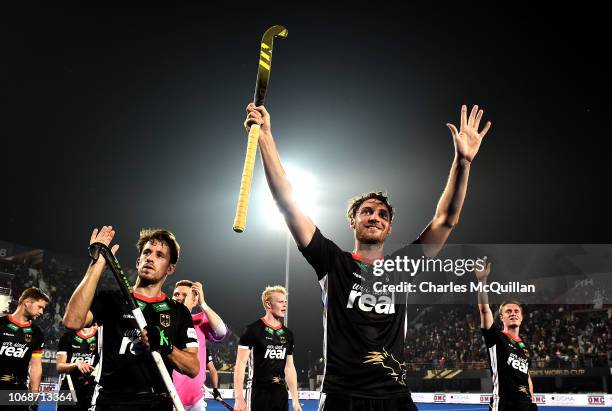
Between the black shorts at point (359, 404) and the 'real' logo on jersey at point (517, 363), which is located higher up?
the 'real' logo on jersey at point (517, 363)

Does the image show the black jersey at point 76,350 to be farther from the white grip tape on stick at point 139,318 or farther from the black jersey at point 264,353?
the white grip tape on stick at point 139,318

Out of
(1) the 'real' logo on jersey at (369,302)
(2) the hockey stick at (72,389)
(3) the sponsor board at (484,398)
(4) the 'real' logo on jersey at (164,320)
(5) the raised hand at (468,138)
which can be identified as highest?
(5) the raised hand at (468,138)

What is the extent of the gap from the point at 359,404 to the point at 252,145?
191 centimetres

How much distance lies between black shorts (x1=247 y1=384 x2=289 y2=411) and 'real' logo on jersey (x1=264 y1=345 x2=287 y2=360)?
48cm

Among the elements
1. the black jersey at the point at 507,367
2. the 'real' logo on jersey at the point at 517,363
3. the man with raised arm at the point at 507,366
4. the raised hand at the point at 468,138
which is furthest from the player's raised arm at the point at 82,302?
the 'real' logo on jersey at the point at 517,363

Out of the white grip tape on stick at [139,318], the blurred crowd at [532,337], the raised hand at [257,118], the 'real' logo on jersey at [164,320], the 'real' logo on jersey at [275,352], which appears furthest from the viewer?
the blurred crowd at [532,337]

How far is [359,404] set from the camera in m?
3.64

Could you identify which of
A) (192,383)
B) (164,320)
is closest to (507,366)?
(192,383)

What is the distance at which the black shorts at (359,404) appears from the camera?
11.9 ft

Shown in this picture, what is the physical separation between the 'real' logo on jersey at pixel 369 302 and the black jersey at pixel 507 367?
5305 mm

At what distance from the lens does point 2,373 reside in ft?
29.8

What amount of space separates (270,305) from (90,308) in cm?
536

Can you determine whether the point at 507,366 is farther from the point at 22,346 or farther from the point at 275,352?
the point at 22,346

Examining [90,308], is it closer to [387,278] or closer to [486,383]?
[387,278]
